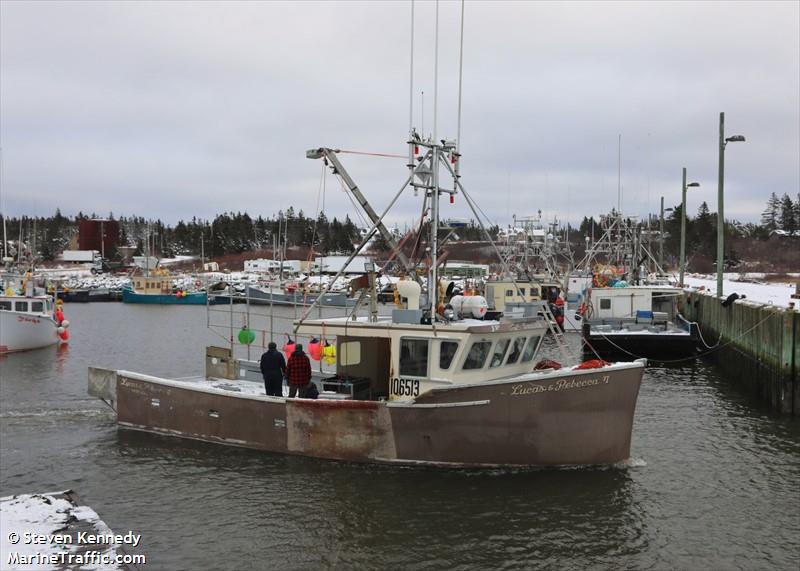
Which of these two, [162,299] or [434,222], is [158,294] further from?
[434,222]

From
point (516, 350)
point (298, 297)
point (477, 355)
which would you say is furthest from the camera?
point (298, 297)

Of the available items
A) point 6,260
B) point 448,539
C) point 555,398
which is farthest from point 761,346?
point 6,260

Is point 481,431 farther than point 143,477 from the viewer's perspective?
No

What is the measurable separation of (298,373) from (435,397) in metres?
3.27

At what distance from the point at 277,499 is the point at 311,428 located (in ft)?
6.18

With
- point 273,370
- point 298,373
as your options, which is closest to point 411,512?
point 298,373

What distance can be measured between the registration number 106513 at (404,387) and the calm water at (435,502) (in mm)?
1477

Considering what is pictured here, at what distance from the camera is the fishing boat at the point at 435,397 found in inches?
484

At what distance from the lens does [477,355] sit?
1287 centimetres

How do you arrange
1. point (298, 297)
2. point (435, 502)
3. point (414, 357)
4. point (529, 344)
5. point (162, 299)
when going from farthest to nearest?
1. point (162, 299)
2. point (298, 297)
3. point (529, 344)
4. point (414, 357)
5. point (435, 502)

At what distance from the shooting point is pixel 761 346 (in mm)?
19922

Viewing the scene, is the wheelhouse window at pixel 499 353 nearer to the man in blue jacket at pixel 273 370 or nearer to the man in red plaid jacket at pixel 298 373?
the man in red plaid jacket at pixel 298 373

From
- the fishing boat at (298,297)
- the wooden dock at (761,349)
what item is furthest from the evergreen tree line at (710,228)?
the wooden dock at (761,349)

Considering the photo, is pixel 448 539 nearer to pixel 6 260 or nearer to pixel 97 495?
pixel 97 495
